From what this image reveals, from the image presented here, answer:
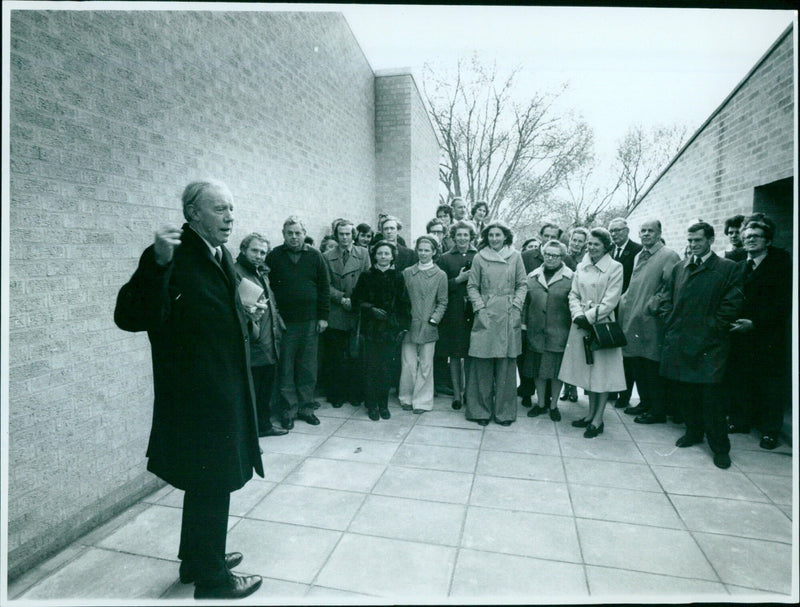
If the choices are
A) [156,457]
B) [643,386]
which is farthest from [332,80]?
[156,457]

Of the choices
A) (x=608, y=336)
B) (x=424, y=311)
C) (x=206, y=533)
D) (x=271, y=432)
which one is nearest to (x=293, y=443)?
(x=271, y=432)

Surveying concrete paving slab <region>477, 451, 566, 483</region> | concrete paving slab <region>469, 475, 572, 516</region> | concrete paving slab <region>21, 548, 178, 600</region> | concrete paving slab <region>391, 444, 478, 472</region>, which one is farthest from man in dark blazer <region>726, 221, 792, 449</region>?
concrete paving slab <region>21, 548, 178, 600</region>

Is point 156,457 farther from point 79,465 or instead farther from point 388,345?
point 388,345

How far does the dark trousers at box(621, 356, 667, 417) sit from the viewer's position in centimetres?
504

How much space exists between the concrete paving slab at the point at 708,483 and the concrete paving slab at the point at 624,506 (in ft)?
0.83

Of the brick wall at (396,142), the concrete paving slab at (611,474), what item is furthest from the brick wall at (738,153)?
the brick wall at (396,142)

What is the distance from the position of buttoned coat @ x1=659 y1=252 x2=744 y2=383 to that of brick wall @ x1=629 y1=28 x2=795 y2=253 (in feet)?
5.24

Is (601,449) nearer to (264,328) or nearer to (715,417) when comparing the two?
(715,417)

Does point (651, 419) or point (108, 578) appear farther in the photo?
point (651, 419)

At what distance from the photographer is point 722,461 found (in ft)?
13.1

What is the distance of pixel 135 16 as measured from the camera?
3439 millimetres

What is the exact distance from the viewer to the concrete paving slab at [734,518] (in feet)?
10.1

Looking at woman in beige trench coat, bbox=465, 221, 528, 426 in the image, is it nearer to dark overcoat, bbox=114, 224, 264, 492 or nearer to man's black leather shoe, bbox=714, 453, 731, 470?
man's black leather shoe, bbox=714, 453, 731, 470

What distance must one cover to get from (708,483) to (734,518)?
52 centimetres
